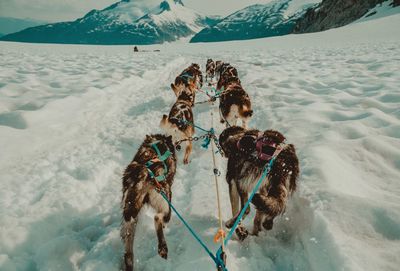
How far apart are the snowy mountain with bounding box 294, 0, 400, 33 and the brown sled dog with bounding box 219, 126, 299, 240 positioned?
5684 centimetres

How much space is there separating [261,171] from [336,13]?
210 ft

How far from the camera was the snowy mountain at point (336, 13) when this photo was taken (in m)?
52.6

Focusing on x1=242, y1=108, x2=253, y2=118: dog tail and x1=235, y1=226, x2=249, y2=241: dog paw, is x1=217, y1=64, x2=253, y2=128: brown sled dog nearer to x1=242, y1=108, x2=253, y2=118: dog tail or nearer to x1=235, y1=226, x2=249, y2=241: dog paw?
x1=242, y1=108, x2=253, y2=118: dog tail

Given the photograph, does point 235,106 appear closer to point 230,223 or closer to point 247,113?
point 247,113

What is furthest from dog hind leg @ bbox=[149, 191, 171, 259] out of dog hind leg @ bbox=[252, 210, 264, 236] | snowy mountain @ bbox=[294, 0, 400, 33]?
snowy mountain @ bbox=[294, 0, 400, 33]

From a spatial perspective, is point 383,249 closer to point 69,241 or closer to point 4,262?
Result: point 69,241

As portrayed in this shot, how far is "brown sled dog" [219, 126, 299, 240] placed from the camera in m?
2.23

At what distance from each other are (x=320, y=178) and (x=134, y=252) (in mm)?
1981

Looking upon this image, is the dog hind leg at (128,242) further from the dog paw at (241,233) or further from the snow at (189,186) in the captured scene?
the dog paw at (241,233)

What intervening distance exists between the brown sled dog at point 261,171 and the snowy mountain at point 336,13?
56.8 m

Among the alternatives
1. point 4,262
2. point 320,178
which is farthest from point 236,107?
point 4,262

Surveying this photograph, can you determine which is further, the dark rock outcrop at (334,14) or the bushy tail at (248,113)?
the dark rock outcrop at (334,14)

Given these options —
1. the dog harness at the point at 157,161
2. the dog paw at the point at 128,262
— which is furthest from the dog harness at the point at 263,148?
the dog paw at the point at 128,262

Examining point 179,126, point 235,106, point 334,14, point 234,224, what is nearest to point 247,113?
point 235,106
